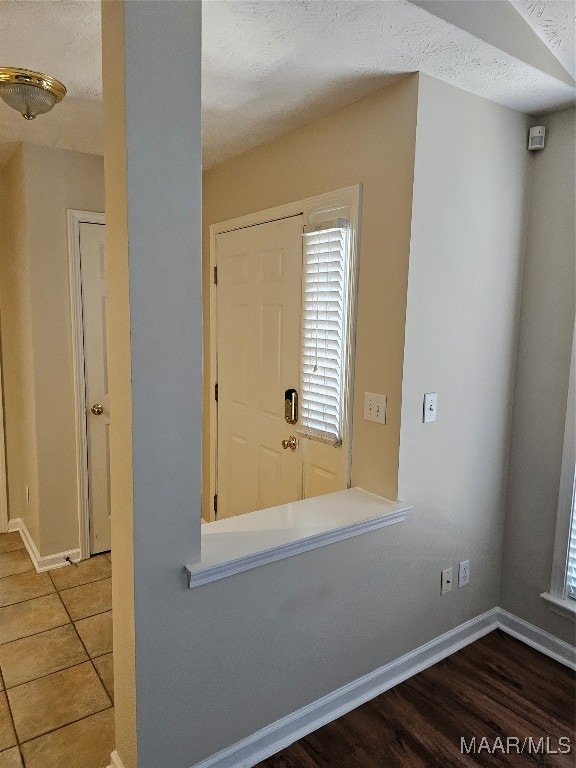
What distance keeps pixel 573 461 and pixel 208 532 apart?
5.22ft

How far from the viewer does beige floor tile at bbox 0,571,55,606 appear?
2816 millimetres

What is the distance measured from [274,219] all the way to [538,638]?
7.72 ft

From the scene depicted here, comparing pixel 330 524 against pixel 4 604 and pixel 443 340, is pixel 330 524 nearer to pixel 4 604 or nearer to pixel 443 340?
pixel 443 340

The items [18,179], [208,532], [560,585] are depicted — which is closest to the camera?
[208,532]

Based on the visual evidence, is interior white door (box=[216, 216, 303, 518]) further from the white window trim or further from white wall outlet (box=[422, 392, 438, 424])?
the white window trim

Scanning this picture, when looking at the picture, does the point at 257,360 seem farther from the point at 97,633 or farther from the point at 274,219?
the point at 97,633


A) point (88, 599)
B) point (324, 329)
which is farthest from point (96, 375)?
point (324, 329)

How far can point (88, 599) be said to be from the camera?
9.22 ft

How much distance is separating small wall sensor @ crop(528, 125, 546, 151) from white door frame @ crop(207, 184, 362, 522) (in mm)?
851

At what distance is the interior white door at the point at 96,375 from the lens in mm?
3119

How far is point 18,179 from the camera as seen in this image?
9.72ft

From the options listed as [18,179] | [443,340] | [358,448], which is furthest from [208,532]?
[18,179]

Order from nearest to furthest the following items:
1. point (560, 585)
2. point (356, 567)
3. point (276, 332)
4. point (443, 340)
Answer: point (356, 567)
point (443, 340)
point (560, 585)
point (276, 332)

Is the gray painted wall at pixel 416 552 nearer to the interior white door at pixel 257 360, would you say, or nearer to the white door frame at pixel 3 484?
the interior white door at pixel 257 360
